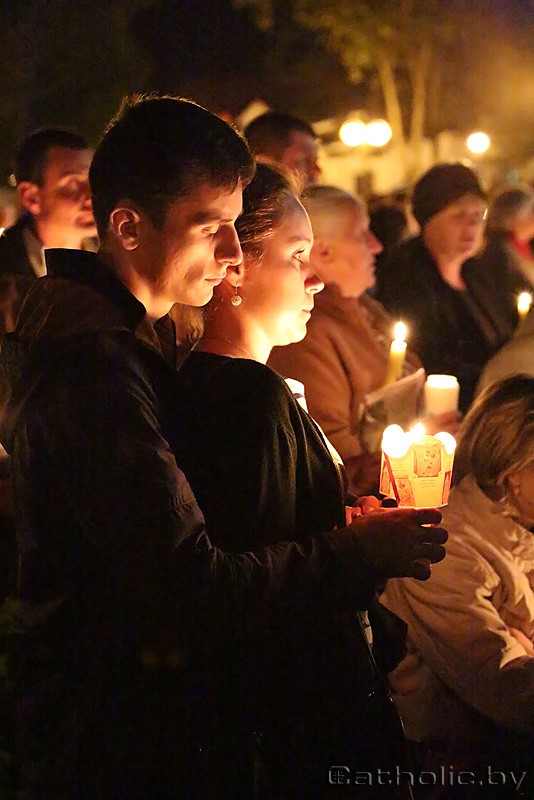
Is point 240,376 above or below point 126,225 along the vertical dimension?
below

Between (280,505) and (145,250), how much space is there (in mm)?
596

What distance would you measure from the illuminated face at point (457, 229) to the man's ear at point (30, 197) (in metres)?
2.27

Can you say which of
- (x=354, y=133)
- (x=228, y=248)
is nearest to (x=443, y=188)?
(x=228, y=248)

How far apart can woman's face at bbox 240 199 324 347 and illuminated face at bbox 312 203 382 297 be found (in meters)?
1.64

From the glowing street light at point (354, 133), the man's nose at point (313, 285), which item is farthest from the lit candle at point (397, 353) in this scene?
the glowing street light at point (354, 133)

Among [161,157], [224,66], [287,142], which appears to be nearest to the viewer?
[161,157]

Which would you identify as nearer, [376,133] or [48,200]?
[48,200]

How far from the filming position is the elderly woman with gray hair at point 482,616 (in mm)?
2822

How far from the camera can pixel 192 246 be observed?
6.27 ft

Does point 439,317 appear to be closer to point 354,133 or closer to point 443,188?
point 443,188

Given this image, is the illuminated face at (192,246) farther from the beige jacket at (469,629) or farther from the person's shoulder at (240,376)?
the beige jacket at (469,629)

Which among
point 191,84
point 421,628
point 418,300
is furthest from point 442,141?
point 421,628

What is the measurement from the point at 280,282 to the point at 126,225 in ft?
1.59

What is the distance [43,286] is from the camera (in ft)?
6.11
